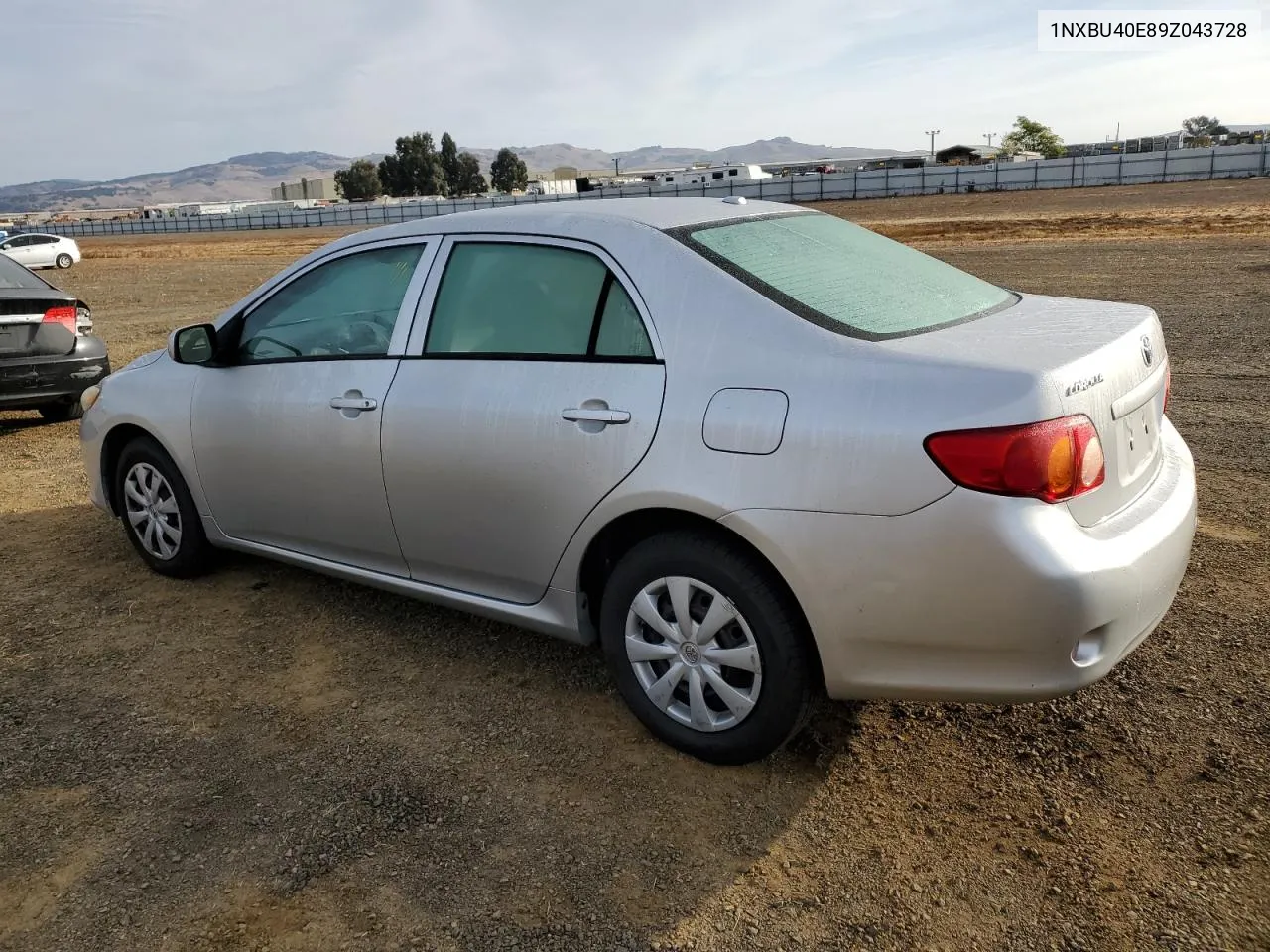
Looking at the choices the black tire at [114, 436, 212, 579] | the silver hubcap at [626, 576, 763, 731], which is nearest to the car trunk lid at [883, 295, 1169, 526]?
the silver hubcap at [626, 576, 763, 731]

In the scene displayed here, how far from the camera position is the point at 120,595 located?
4.76 m

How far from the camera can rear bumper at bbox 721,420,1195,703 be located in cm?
249

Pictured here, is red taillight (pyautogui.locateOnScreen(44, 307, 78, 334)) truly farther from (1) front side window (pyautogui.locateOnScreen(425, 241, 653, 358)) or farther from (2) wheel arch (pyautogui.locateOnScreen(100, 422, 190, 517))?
(1) front side window (pyautogui.locateOnScreen(425, 241, 653, 358))

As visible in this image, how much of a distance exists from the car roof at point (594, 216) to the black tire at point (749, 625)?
1.08 metres

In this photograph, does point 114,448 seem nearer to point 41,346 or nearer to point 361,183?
point 41,346

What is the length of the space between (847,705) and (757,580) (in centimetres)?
90

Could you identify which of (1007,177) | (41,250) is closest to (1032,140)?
(1007,177)

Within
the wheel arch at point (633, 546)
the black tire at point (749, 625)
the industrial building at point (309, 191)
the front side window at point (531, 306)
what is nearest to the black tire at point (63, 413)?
the front side window at point (531, 306)

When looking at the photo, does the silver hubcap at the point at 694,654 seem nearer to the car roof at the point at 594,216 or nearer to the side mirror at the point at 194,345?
the car roof at the point at 594,216

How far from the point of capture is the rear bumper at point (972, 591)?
2488mm

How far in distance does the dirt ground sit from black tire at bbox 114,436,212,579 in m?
0.15

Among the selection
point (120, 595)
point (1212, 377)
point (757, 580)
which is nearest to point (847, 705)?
point (757, 580)

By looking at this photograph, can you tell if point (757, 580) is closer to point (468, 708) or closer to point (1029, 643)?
point (1029, 643)

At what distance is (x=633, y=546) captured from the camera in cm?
315
